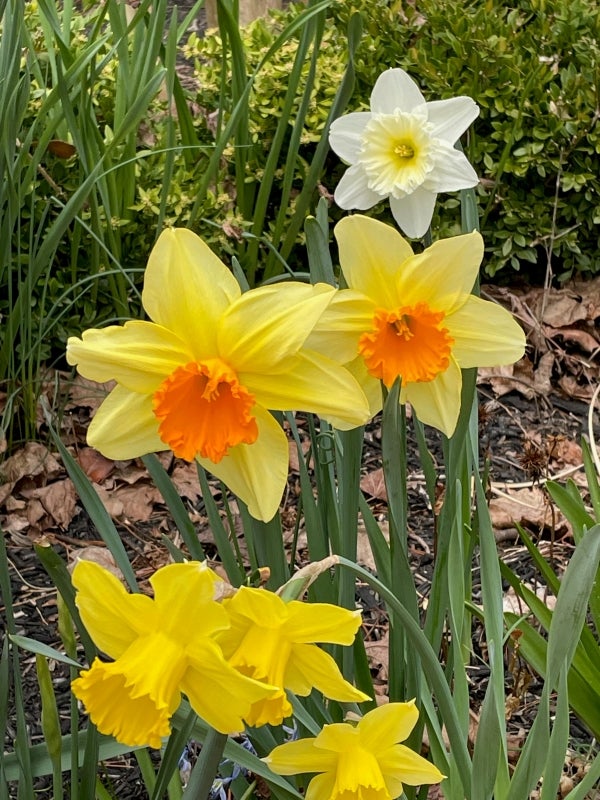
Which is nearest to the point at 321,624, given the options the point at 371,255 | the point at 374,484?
the point at 371,255

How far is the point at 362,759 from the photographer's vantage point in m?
→ 0.84

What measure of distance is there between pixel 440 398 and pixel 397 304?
112 mm

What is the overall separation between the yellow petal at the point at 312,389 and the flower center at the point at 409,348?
91 mm

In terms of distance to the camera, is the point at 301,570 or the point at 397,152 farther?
the point at 397,152

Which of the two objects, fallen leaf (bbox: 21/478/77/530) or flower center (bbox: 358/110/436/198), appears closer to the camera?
flower center (bbox: 358/110/436/198)

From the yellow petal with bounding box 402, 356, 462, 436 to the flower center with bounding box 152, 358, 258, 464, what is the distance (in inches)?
9.2

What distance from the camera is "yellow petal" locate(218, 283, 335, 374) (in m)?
0.76

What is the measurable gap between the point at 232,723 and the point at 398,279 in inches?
17.7

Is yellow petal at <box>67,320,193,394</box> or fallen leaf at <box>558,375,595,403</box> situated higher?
yellow petal at <box>67,320,193,394</box>

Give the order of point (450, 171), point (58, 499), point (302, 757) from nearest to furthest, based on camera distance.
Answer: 1. point (302, 757)
2. point (450, 171)
3. point (58, 499)

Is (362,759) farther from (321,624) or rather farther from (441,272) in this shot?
(441,272)

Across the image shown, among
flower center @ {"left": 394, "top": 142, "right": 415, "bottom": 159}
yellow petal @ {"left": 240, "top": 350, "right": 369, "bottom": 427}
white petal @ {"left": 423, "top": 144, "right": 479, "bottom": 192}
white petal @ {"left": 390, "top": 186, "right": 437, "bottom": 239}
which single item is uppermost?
flower center @ {"left": 394, "top": 142, "right": 415, "bottom": 159}

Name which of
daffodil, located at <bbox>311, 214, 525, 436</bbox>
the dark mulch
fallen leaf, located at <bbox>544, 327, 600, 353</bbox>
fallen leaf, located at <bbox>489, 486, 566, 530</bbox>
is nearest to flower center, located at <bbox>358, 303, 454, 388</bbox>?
daffodil, located at <bbox>311, 214, 525, 436</bbox>

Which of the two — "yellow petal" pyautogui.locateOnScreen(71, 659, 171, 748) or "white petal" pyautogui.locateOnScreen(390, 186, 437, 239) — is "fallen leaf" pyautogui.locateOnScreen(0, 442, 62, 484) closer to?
"white petal" pyautogui.locateOnScreen(390, 186, 437, 239)
